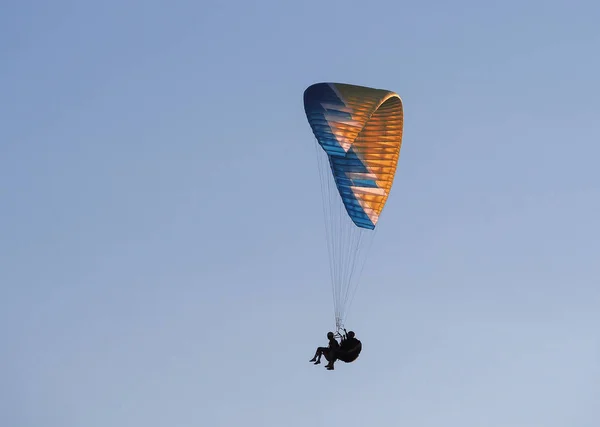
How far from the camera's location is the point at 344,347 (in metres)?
58.8

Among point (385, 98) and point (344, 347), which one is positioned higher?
point (385, 98)

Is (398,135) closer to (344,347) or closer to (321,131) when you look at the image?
(321,131)

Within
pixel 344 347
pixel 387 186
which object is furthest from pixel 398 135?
pixel 344 347

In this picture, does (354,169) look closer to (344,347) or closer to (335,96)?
(335,96)

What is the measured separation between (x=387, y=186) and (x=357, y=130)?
3.48 meters

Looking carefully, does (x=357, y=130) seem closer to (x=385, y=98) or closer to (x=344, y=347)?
(x=385, y=98)

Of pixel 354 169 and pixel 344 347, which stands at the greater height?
pixel 354 169

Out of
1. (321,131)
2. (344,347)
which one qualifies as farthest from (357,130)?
(344,347)

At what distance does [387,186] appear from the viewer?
62.2 metres

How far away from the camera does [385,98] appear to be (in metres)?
60.1

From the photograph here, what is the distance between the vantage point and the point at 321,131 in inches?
2346

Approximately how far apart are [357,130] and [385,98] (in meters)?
1.62

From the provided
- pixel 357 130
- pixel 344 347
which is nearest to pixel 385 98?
pixel 357 130

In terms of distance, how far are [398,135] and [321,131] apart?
3659mm
